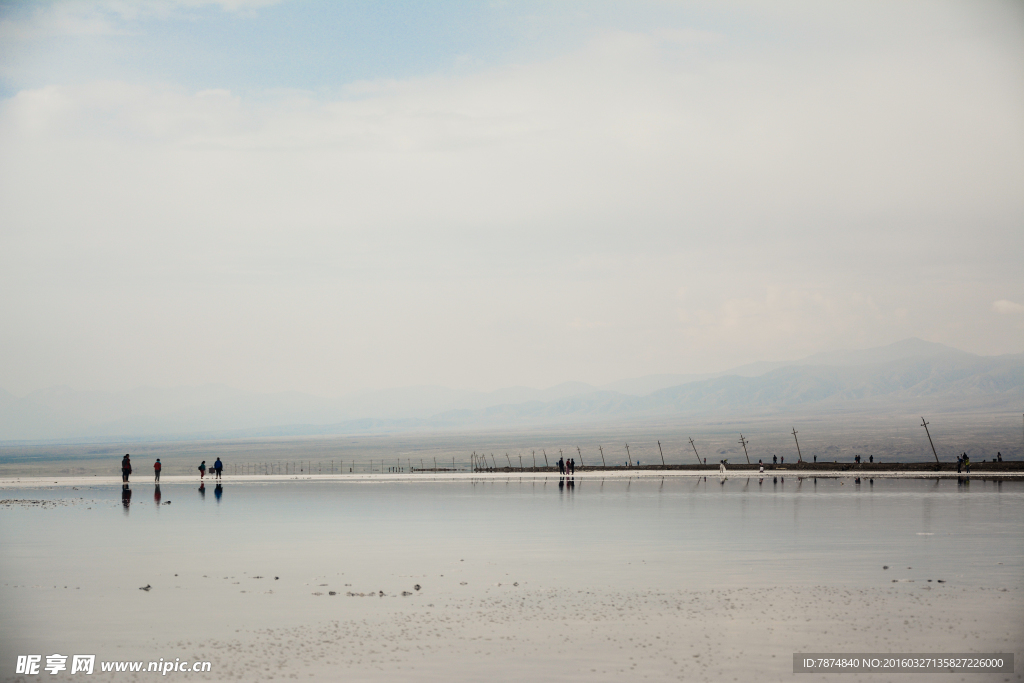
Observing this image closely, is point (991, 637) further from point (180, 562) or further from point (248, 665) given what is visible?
point (180, 562)

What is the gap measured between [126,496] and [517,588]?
38.2m

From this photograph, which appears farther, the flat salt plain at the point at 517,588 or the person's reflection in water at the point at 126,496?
the person's reflection in water at the point at 126,496

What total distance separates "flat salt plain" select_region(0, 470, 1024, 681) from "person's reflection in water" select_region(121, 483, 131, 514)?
3882 millimetres

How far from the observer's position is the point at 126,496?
53438 mm

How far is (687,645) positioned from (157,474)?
56754 millimetres

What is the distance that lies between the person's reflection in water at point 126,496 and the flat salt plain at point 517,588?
3882mm

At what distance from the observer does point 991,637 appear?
17.2 m

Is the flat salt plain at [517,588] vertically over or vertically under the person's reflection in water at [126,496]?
over

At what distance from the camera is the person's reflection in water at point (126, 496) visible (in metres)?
47.4

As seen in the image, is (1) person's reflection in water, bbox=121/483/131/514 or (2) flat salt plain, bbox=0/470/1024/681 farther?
(1) person's reflection in water, bbox=121/483/131/514

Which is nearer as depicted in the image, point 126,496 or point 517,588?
point 517,588

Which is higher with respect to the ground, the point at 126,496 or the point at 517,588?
the point at 517,588

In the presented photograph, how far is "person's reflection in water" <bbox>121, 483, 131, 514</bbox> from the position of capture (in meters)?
47.4

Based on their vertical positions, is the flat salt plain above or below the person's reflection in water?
above
